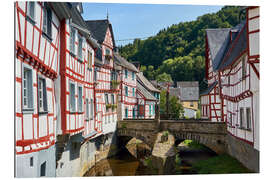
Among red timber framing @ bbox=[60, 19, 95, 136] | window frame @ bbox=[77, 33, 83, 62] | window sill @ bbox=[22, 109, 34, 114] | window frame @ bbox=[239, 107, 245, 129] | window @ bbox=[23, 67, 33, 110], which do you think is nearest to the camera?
window sill @ bbox=[22, 109, 34, 114]

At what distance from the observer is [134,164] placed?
14.4 meters

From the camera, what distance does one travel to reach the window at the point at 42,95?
20.2 feet

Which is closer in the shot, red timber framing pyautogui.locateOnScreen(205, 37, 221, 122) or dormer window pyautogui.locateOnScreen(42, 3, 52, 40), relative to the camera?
dormer window pyautogui.locateOnScreen(42, 3, 52, 40)

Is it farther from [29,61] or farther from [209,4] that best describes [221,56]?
[29,61]

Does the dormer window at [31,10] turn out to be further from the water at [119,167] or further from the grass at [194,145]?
the grass at [194,145]

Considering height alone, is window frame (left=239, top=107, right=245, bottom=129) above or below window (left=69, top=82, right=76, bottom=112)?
below

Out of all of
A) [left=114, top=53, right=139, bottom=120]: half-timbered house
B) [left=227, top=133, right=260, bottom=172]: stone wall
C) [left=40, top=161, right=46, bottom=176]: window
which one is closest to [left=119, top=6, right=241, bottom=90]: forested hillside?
[left=114, top=53, right=139, bottom=120]: half-timbered house

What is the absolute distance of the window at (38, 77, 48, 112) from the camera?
20.2ft

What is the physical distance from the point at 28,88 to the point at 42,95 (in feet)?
2.41

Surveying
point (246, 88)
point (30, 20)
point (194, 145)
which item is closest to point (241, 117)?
point (246, 88)

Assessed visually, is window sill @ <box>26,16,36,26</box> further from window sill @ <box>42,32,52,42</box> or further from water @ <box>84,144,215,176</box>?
water @ <box>84,144,215,176</box>

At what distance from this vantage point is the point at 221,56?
14.8 metres

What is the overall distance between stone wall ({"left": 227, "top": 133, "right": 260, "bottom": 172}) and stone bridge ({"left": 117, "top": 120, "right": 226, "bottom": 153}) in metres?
0.71
